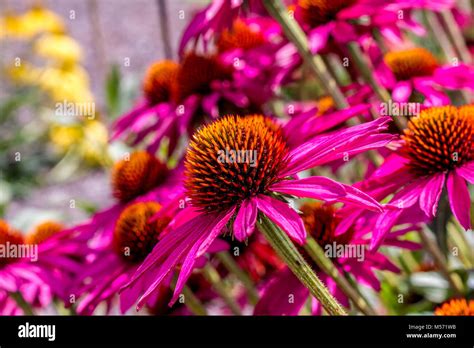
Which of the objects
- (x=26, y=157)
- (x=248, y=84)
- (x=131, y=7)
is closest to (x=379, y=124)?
(x=248, y=84)

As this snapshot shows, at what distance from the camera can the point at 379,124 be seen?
838mm

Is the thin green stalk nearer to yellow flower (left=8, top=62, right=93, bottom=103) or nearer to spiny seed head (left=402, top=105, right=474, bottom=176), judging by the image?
spiny seed head (left=402, top=105, right=474, bottom=176)

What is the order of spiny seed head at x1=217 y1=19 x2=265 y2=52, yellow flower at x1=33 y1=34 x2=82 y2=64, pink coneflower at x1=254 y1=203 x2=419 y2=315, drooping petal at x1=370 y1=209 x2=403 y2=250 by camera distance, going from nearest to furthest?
1. drooping petal at x1=370 y1=209 x2=403 y2=250
2. pink coneflower at x1=254 y1=203 x2=419 y2=315
3. spiny seed head at x1=217 y1=19 x2=265 y2=52
4. yellow flower at x1=33 y1=34 x2=82 y2=64

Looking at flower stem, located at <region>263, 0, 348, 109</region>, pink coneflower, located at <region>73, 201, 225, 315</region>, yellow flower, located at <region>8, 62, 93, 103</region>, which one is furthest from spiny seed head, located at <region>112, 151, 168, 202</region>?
yellow flower, located at <region>8, 62, 93, 103</region>

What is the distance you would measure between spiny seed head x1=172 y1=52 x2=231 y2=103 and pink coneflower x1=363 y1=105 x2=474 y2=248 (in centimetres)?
55

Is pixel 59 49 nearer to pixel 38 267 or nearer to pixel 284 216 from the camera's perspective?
pixel 38 267

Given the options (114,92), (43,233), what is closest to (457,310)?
(43,233)

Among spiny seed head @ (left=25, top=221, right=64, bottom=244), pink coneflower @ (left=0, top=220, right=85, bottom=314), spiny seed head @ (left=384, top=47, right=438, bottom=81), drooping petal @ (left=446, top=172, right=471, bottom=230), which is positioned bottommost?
pink coneflower @ (left=0, top=220, right=85, bottom=314)

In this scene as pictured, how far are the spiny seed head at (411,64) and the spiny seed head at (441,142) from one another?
0.98 feet

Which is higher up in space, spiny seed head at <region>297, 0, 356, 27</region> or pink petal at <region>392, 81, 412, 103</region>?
spiny seed head at <region>297, 0, 356, 27</region>

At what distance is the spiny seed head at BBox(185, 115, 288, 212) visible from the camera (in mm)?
915

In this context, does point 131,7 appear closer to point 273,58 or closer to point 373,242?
point 273,58
